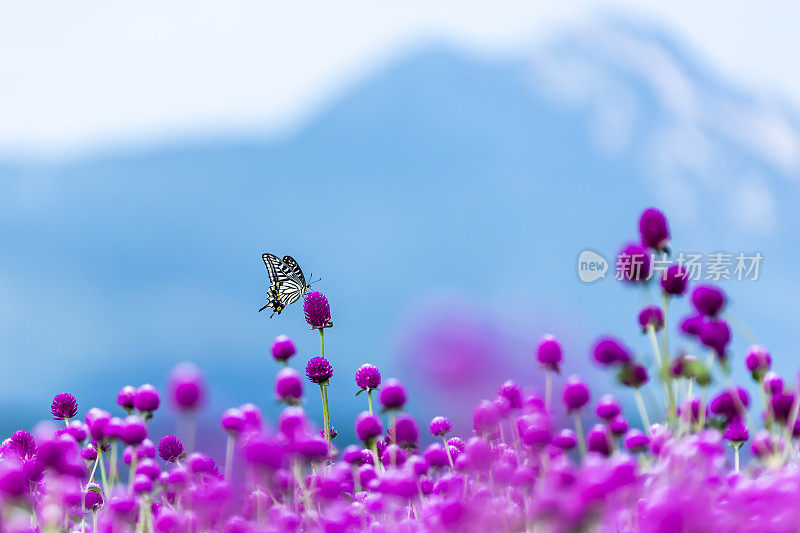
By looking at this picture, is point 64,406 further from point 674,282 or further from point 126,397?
point 674,282

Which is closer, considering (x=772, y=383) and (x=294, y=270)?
(x=772, y=383)

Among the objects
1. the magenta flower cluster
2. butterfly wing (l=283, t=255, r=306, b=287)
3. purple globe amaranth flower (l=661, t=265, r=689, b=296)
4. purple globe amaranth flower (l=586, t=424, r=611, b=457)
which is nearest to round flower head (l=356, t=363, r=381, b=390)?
the magenta flower cluster

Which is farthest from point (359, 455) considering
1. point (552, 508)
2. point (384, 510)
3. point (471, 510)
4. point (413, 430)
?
point (552, 508)

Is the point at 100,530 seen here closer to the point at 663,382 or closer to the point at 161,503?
the point at 161,503

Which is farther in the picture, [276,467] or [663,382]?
[663,382]

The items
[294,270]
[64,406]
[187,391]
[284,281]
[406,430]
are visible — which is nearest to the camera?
[187,391]

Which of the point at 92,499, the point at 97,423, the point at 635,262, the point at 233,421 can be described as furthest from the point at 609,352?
the point at 92,499
